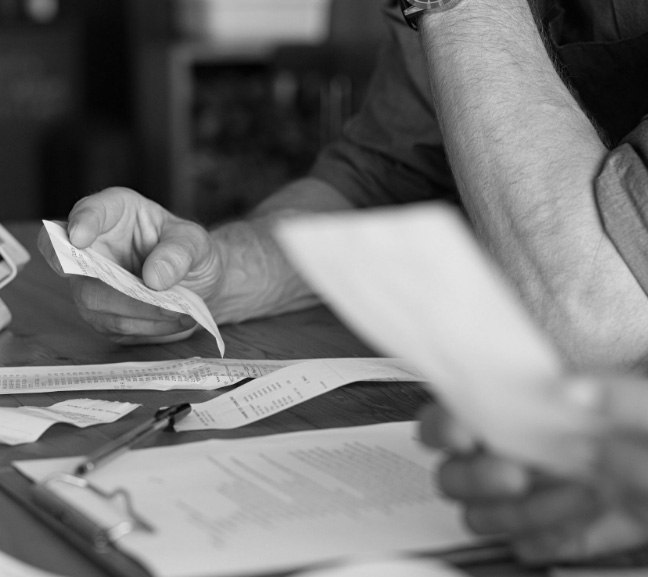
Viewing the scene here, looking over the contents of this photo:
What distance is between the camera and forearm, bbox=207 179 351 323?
1.18m

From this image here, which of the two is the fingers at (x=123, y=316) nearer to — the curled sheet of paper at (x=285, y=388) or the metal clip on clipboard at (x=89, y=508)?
the curled sheet of paper at (x=285, y=388)

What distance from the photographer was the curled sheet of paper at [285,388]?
2.55ft

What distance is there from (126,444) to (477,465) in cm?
27

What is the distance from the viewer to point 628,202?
32.2 inches

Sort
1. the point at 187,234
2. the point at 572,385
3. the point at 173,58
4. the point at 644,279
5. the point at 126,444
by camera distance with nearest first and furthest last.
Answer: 1. the point at 572,385
2. the point at 126,444
3. the point at 644,279
4. the point at 187,234
5. the point at 173,58

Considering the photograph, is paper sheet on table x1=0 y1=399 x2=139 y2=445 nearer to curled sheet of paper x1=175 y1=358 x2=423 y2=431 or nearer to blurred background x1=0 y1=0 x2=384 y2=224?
curled sheet of paper x1=175 y1=358 x2=423 y2=431

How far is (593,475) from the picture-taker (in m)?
0.48

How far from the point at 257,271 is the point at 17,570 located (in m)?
0.72

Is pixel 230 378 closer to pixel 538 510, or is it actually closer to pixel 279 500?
pixel 279 500

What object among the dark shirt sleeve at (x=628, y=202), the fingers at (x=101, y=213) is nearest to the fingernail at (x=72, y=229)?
the fingers at (x=101, y=213)

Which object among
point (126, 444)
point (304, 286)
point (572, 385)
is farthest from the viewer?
point (304, 286)

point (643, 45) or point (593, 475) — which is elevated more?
point (643, 45)

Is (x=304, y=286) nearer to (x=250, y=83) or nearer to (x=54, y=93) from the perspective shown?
(x=250, y=83)

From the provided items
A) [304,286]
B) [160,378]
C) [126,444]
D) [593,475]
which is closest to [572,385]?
[593,475]
